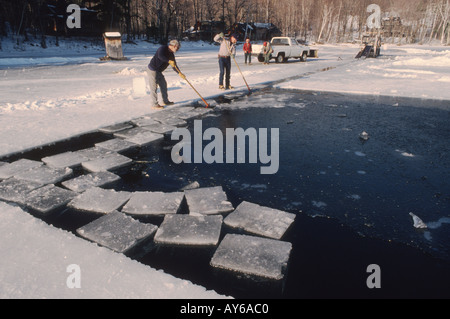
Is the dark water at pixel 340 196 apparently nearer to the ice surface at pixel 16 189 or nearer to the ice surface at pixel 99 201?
the ice surface at pixel 99 201

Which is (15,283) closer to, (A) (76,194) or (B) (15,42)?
(A) (76,194)

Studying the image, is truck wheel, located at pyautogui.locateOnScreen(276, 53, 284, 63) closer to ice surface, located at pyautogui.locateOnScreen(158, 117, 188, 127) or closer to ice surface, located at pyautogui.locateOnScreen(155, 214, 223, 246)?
ice surface, located at pyautogui.locateOnScreen(158, 117, 188, 127)

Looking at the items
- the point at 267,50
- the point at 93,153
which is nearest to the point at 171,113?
the point at 93,153

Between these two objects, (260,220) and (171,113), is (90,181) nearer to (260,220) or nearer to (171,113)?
(260,220)

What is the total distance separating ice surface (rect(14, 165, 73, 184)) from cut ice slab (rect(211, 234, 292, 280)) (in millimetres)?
2231

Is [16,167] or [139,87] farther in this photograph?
[139,87]

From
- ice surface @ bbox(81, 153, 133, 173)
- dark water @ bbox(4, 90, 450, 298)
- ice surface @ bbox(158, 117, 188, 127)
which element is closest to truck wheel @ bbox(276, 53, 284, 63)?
dark water @ bbox(4, 90, 450, 298)

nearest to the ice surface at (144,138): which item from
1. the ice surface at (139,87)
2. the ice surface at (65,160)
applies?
the ice surface at (65,160)

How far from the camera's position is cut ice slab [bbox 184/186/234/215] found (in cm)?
270

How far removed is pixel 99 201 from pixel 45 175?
1.03m

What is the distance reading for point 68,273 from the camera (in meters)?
1.88

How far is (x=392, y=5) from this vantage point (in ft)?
246

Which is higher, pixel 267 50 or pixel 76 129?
pixel 267 50

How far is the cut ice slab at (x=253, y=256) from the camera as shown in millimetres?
1963
